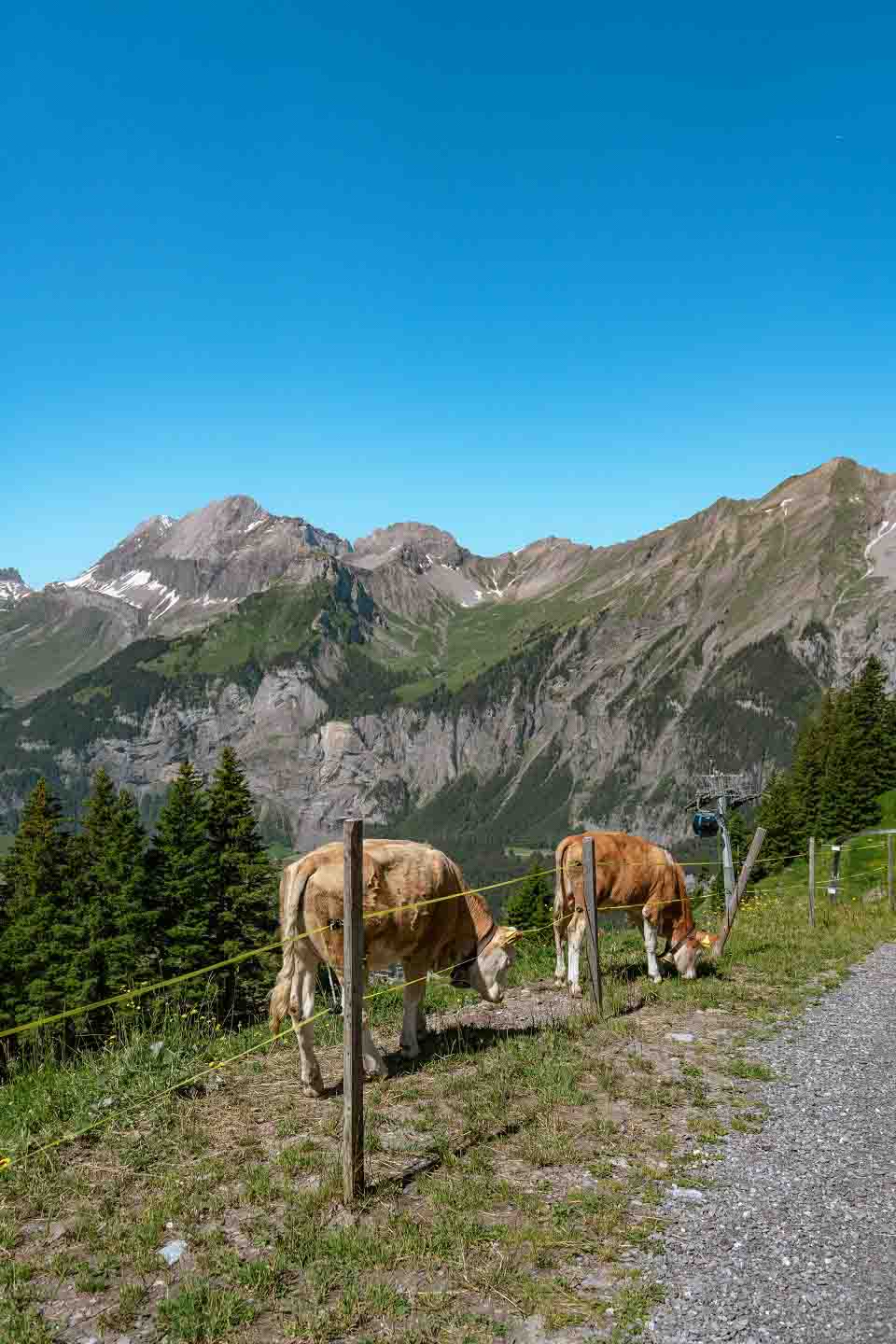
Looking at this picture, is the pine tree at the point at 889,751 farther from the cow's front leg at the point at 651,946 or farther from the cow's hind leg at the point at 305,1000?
the cow's hind leg at the point at 305,1000

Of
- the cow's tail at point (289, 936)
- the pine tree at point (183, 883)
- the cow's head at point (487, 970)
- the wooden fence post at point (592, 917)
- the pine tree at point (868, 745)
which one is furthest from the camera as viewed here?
the pine tree at point (868, 745)

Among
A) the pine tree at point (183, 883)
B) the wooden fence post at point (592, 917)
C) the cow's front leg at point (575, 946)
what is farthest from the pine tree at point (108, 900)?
the wooden fence post at point (592, 917)

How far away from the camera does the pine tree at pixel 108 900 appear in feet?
122

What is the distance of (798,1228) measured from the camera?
25.0 feet

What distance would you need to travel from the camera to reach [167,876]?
43281mm

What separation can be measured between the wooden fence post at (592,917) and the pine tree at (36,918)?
86.8 ft

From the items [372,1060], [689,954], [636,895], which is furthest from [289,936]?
[689,954]

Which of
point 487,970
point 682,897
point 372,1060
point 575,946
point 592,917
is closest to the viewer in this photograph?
point 372,1060

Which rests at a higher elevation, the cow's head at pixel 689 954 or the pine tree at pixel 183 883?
the cow's head at pixel 689 954

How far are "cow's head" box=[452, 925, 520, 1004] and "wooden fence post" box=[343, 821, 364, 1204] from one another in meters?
4.37

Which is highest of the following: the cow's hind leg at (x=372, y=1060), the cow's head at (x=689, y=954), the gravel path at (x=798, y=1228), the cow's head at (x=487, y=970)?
the cow's head at (x=487, y=970)

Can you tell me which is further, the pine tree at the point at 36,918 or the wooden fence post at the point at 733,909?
the pine tree at the point at 36,918

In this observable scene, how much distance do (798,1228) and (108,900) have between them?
127ft

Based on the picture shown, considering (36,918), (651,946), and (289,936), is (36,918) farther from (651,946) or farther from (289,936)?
(289,936)
